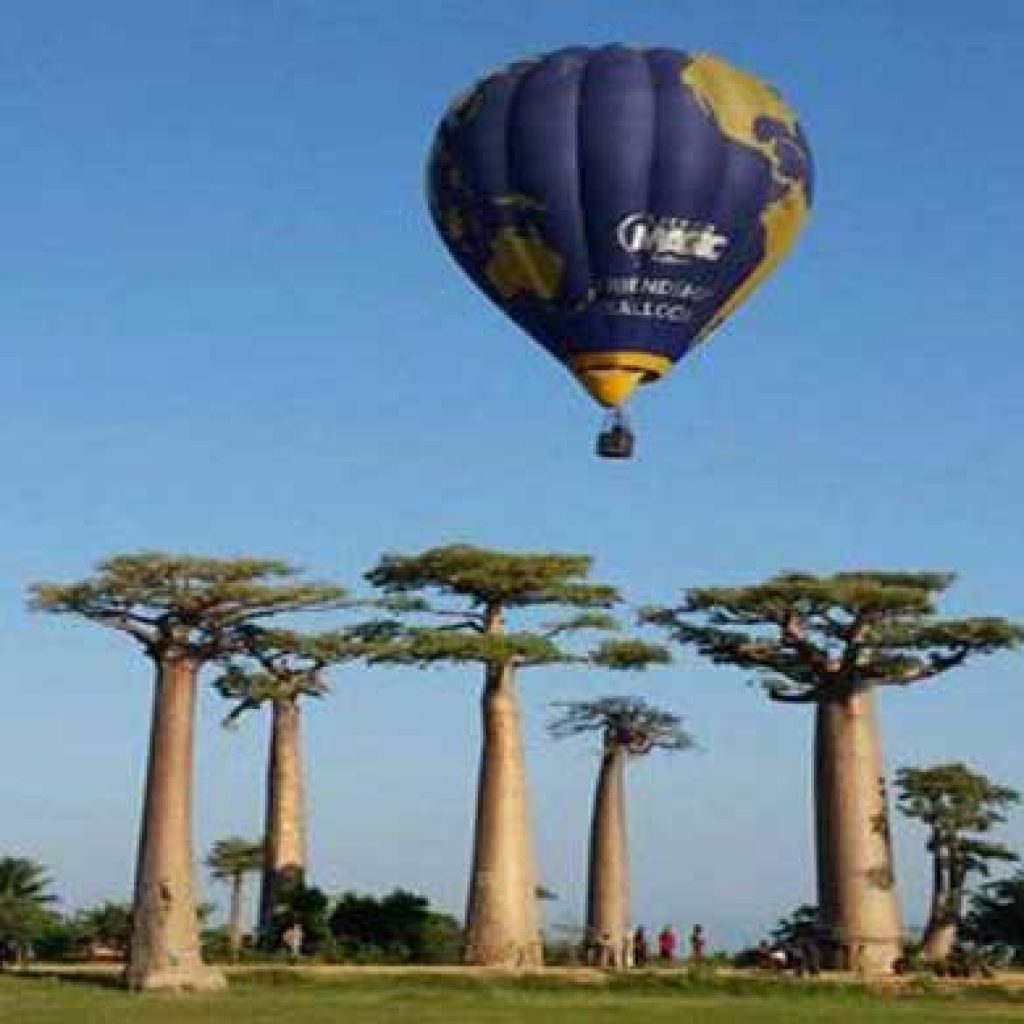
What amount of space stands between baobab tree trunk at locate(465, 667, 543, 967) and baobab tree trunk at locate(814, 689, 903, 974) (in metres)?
6.38

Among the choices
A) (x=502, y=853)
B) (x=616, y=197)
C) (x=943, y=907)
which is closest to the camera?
(x=616, y=197)

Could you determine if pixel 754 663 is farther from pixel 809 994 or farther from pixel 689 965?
pixel 809 994

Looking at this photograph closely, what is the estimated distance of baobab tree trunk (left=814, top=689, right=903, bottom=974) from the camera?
47.7m

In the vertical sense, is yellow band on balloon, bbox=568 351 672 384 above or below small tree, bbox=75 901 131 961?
above

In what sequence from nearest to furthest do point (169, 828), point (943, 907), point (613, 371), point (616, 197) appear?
1. point (616, 197)
2. point (613, 371)
3. point (169, 828)
4. point (943, 907)

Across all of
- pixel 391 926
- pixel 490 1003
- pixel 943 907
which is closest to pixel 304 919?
pixel 391 926

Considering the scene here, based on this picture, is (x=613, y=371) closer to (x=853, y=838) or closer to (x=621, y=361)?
(x=621, y=361)

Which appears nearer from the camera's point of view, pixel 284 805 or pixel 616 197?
pixel 616 197

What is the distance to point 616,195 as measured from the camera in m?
33.0

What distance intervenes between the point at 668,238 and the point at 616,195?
39.4 inches

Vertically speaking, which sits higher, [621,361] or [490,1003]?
[621,361]

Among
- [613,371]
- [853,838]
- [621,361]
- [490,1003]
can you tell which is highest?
[621,361]

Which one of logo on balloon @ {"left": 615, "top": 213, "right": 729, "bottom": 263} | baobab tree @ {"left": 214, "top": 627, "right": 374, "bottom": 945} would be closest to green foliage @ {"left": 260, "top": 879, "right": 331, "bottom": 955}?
baobab tree @ {"left": 214, "top": 627, "right": 374, "bottom": 945}

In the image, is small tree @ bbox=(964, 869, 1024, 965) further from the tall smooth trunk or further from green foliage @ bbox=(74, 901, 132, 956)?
green foliage @ bbox=(74, 901, 132, 956)
